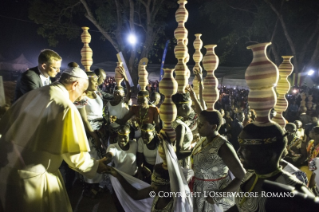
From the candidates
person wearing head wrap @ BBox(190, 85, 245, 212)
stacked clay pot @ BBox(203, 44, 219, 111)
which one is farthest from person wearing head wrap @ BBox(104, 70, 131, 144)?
person wearing head wrap @ BBox(190, 85, 245, 212)

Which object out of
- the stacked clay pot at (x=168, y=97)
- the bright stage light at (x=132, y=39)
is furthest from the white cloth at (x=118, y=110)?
the bright stage light at (x=132, y=39)

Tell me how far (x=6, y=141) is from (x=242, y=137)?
218 centimetres

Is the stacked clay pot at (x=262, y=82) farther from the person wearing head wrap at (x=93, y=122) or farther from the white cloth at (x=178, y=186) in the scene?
the person wearing head wrap at (x=93, y=122)

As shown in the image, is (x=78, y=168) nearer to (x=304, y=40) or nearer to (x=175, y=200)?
(x=175, y=200)

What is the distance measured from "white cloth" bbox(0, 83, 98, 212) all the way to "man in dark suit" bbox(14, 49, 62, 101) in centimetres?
120

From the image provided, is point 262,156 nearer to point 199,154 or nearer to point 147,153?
point 199,154

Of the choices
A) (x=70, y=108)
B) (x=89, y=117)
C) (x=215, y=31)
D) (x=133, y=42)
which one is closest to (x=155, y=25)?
(x=133, y=42)

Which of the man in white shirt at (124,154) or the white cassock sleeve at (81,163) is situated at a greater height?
the white cassock sleeve at (81,163)

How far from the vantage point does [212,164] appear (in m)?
2.56

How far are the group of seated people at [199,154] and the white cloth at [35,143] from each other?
77cm

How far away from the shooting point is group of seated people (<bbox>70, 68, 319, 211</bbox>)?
1.77 meters

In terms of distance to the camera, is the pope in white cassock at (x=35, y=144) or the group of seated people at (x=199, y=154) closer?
the group of seated people at (x=199, y=154)

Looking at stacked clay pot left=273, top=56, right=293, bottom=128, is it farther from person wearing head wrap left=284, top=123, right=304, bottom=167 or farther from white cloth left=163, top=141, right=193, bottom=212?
white cloth left=163, top=141, right=193, bottom=212

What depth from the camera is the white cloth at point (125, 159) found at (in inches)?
159
